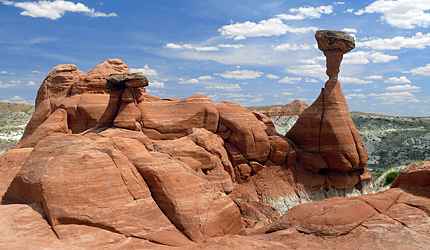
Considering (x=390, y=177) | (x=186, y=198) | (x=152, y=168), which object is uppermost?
(x=152, y=168)

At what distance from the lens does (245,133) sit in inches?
741

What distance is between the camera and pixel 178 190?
10539 millimetres

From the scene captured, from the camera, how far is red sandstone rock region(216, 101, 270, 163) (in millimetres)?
18797

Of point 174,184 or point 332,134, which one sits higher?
point 332,134

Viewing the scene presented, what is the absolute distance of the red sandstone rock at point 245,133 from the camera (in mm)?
18797

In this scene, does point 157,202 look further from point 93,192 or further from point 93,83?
point 93,83

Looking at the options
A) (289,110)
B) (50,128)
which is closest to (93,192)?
(50,128)

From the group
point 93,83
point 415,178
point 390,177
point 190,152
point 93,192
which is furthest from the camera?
point 390,177

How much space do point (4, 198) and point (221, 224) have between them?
863 cm

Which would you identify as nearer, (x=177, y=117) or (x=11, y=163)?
(x=11, y=163)

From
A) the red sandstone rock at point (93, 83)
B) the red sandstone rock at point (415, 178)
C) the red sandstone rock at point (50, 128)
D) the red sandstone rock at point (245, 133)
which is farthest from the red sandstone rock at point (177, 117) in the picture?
the red sandstone rock at point (415, 178)

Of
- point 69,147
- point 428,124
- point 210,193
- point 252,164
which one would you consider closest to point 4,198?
point 69,147

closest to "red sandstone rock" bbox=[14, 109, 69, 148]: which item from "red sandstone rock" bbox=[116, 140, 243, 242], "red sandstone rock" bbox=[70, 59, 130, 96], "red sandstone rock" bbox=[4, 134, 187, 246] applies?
"red sandstone rock" bbox=[70, 59, 130, 96]

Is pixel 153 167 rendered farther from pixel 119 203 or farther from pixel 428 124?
pixel 428 124
